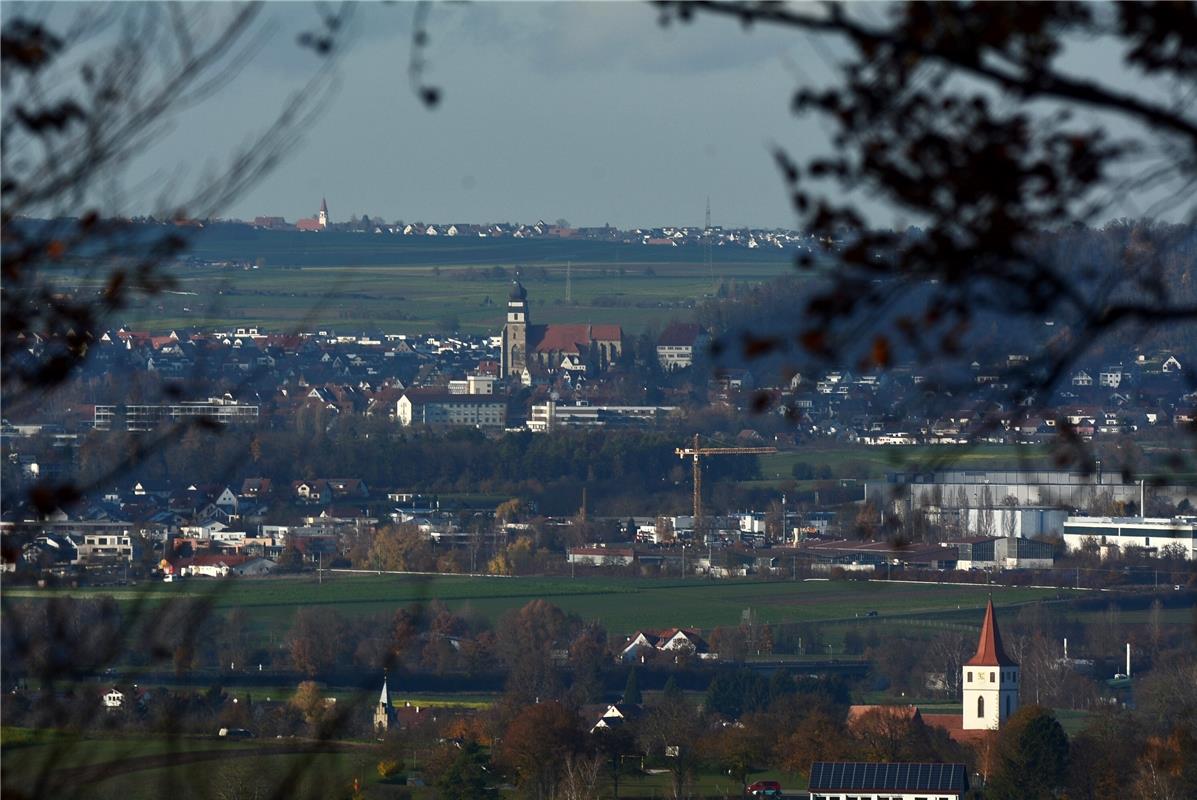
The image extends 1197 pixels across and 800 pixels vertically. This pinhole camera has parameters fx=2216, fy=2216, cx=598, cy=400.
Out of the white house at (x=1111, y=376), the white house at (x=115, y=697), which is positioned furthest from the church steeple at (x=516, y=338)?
the white house at (x=115, y=697)

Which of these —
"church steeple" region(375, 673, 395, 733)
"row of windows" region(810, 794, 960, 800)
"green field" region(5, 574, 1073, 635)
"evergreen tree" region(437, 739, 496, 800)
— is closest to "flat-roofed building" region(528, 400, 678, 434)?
"green field" region(5, 574, 1073, 635)

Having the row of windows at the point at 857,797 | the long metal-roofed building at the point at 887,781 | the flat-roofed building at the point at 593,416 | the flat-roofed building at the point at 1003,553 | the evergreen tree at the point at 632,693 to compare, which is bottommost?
the row of windows at the point at 857,797

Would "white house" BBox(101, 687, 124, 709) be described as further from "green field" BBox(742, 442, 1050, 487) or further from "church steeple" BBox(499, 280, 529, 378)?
"church steeple" BBox(499, 280, 529, 378)

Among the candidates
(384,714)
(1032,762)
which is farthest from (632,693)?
(1032,762)

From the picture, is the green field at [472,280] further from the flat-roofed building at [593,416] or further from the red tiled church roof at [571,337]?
the flat-roofed building at [593,416]

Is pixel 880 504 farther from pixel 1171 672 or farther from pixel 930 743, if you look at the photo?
pixel 930 743

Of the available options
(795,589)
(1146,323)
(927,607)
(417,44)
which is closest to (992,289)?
(1146,323)
